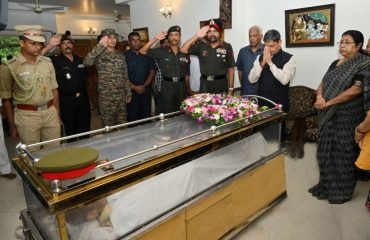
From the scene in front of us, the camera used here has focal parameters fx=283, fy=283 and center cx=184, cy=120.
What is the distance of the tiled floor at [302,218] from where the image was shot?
2.18 m

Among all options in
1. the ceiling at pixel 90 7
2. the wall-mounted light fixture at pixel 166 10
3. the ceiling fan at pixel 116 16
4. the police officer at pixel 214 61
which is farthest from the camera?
the ceiling fan at pixel 116 16

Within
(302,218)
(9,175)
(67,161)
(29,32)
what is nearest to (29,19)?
(9,175)

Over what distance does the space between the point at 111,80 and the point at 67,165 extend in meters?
2.62

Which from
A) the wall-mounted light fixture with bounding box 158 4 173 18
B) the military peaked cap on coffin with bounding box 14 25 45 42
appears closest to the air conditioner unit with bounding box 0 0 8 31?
the military peaked cap on coffin with bounding box 14 25 45 42

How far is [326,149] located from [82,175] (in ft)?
7.19

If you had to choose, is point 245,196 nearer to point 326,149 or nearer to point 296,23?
point 326,149

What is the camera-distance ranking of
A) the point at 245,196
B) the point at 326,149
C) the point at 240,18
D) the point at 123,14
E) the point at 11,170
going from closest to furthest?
1. the point at 245,196
2. the point at 326,149
3. the point at 11,170
4. the point at 240,18
5. the point at 123,14

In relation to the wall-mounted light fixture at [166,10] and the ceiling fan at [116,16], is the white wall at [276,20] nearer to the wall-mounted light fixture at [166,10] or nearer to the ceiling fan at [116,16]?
the wall-mounted light fixture at [166,10]

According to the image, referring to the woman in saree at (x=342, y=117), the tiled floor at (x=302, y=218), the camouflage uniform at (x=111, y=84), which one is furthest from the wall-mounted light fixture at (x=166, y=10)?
the tiled floor at (x=302, y=218)

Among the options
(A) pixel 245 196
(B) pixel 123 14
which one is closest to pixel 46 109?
(A) pixel 245 196

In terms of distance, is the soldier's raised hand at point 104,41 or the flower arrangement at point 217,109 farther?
the soldier's raised hand at point 104,41

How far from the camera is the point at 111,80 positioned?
369cm

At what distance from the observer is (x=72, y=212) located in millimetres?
1263

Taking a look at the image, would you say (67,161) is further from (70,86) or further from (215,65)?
(215,65)
